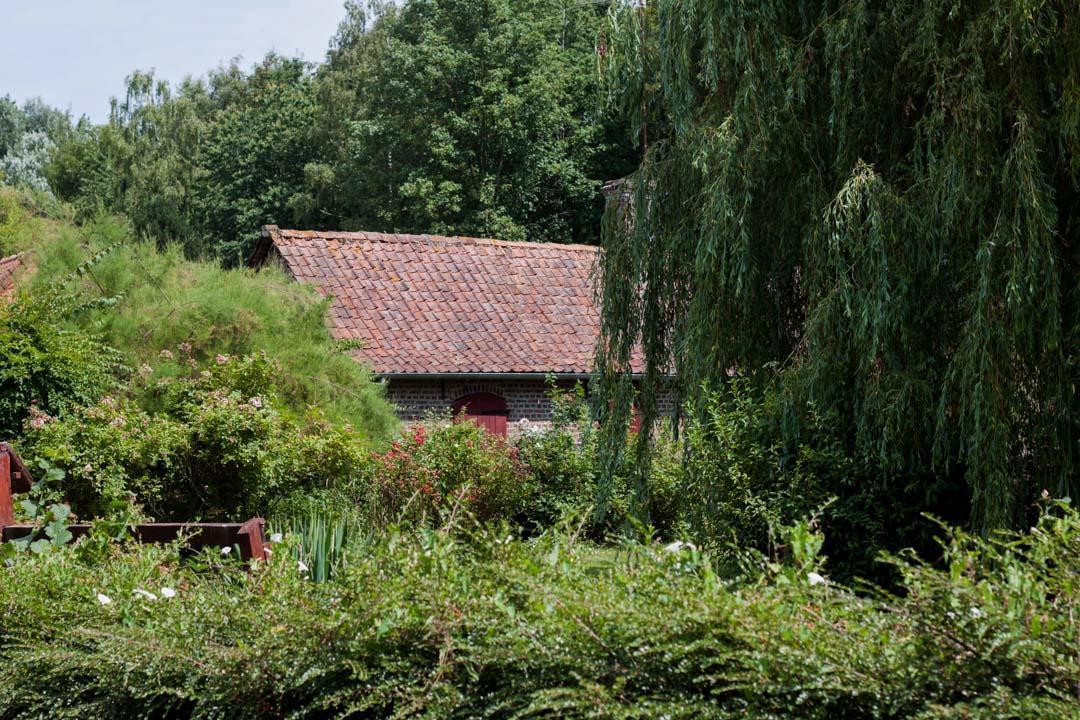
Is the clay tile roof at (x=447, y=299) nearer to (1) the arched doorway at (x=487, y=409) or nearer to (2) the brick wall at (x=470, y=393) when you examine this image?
(2) the brick wall at (x=470, y=393)

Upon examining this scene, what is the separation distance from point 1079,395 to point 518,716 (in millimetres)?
5010

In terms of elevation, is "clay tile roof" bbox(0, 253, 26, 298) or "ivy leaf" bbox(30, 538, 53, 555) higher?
"clay tile roof" bbox(0, 253, 26, 298)

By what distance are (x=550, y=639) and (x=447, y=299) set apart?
16915 mm

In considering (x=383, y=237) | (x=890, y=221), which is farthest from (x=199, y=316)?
(x=383, y=237)

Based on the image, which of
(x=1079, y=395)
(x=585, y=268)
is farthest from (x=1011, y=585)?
(x=585, y=268)

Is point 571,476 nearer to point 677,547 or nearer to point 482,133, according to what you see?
point 677,547

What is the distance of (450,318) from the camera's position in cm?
1988

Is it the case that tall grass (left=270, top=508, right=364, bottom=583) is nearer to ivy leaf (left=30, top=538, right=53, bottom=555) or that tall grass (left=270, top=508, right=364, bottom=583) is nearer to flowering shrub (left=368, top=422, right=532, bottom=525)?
ivy leaf (left=30, top=538, right=53, bottom=555)

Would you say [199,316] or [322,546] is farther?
[199,316]

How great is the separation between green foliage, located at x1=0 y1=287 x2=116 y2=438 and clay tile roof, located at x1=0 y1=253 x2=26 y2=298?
108 cm

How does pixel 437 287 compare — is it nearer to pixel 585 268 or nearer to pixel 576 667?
pixel 585 268

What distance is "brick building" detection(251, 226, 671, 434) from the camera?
18.9m

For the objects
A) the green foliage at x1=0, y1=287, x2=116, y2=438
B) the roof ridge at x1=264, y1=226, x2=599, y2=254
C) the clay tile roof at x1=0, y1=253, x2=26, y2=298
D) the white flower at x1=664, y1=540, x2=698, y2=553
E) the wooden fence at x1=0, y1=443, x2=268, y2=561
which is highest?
the roof ridge at x1=264, y1=226, x2=599, y2=254

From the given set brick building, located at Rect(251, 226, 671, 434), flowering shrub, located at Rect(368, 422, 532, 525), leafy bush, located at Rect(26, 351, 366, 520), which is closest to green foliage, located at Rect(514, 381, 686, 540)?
flowering shrub, located at Rect(368, 422, 532, 525)
